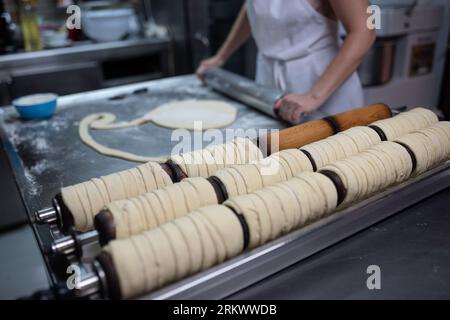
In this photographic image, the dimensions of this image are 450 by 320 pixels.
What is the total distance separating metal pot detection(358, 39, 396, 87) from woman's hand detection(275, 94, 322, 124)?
177 cm

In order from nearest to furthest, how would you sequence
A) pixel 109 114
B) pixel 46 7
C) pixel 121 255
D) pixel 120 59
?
pixel 121 255 → pixel 109 114 → pixel 120 59 → pixel 46 7

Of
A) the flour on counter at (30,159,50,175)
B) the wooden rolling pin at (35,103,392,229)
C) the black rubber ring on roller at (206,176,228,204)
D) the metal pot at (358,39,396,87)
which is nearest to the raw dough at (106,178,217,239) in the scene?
the black rubber ring on roller at (206,176,228,204)

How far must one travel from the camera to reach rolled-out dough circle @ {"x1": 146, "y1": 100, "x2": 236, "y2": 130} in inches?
60.0

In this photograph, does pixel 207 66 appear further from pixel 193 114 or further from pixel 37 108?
pixel 37 108

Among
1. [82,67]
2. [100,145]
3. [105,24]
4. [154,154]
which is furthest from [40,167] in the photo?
[105,24]

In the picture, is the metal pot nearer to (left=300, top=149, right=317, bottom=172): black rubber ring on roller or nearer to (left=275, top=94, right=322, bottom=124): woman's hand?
(left=275, top=94, right=322, bottom=124): woman's hand

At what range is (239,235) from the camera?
2.43 feet

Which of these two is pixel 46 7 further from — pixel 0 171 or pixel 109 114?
pixel 109 114

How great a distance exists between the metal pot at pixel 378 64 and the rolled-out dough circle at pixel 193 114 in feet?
5.67

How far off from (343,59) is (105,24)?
2.29 metres

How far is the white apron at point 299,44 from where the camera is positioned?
5.54 feet

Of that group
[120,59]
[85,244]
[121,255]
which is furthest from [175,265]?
[120,59]
